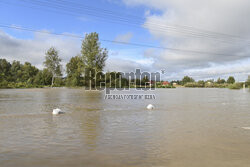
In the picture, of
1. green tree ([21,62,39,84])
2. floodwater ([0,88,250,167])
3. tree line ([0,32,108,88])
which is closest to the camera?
floodwater ([0,88,250,167])

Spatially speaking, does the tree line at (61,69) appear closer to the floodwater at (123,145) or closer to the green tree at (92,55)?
the green tree at (92,55)

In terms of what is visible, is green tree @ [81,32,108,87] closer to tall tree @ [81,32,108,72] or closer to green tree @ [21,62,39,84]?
tall tree @ [81,32,108,72]

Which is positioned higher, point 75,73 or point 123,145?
point 75,73

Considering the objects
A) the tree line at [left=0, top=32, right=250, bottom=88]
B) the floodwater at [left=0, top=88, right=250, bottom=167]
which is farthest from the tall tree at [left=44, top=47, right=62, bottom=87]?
the floodwater at [left=0, top=88, right=250, bottom=167]

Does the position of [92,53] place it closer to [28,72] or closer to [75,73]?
[75,73]

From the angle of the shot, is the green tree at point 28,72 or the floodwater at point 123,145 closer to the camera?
the floodwater at point 123,145

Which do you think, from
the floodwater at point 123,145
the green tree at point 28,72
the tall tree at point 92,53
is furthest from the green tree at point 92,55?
the floodwater at point 123,145

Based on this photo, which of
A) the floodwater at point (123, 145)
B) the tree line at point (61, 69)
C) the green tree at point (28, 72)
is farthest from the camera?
the green tree at point (28, 72)

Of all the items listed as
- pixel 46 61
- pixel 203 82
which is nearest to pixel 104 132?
pixel 46 61

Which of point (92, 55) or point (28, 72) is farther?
point (28, 72)

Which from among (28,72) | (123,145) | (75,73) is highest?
(28,72)

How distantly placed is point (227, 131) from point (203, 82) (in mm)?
109372

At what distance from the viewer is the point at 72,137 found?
8.11m

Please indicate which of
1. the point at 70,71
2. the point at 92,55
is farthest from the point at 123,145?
the point at 70,71
